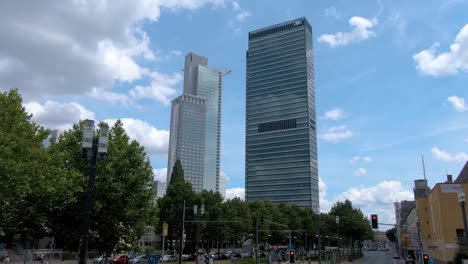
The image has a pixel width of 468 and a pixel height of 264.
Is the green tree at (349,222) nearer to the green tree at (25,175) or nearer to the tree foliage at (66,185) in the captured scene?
the tree foliage at (66,185)

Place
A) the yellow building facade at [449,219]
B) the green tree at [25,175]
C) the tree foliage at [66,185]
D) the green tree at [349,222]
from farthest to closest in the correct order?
the green tree at [349,222] → the yellow building facade at [449,219] → the tree foliage at [66,185] → the green tree at [25,175]

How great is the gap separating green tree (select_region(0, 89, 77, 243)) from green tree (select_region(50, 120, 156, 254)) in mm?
1798

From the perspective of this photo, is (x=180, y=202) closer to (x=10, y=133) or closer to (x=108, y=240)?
(x=108, y=240)

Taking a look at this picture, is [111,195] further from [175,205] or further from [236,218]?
[236,218]

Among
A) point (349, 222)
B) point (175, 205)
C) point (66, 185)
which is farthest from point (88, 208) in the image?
point (349, 222)

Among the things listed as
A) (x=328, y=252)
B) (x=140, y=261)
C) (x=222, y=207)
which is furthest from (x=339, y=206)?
(x=140, y=261)

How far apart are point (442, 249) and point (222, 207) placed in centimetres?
3751

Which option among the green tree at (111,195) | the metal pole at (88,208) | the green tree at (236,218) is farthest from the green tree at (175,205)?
the metal pole at (88,208)

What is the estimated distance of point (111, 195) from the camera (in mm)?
32031

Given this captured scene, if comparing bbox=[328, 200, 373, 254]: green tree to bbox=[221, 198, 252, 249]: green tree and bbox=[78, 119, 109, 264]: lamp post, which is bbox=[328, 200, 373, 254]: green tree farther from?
bbox=[78, 119, 109, 264]: lamp post

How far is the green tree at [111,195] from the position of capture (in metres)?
32.1

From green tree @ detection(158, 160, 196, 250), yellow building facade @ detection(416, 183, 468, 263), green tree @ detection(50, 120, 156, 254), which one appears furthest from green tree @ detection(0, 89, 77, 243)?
yellow building facade @ detection(416, 183, 468, 263)

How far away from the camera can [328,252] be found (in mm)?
82312

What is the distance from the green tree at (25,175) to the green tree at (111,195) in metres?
1.80
